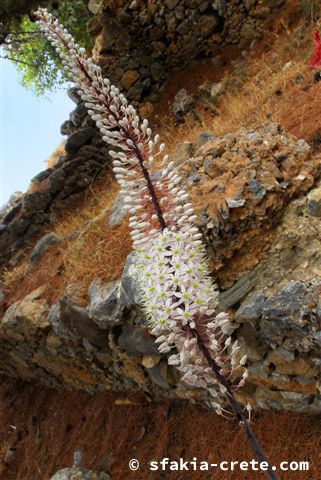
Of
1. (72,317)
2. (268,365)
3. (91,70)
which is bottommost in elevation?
(268,365)

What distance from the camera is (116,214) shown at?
8.10 metres

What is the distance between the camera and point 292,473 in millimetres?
4922

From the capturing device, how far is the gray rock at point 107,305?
20.4ft

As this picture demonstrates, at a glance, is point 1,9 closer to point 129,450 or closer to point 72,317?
point 72,317

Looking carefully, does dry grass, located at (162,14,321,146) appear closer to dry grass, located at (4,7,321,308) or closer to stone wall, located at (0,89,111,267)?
dry grass, located at (4,7,321,308)

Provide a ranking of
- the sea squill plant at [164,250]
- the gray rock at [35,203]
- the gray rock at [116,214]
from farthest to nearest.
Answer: the gray rock at [35,203] → the gray rock at [116,214] → the sea squill plant at [164,250]

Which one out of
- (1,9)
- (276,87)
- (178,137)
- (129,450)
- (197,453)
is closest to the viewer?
(197,453)

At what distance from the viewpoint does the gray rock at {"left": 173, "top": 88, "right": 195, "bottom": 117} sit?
498 inches

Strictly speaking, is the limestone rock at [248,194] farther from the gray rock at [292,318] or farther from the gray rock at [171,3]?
the gray rock at [171,3]

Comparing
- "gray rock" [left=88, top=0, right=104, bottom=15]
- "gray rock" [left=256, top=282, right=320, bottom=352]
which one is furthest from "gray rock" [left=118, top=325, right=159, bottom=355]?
"gray rock" [left=88, top=0, right=104, bottom=15]

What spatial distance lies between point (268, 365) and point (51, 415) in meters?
6.20

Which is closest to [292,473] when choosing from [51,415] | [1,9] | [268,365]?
[268,365]

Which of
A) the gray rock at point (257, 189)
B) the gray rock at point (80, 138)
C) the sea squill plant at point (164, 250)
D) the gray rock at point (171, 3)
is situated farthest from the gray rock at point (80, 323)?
the gray rock at point (171, 3)

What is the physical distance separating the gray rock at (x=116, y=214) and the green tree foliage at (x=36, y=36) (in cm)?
994
